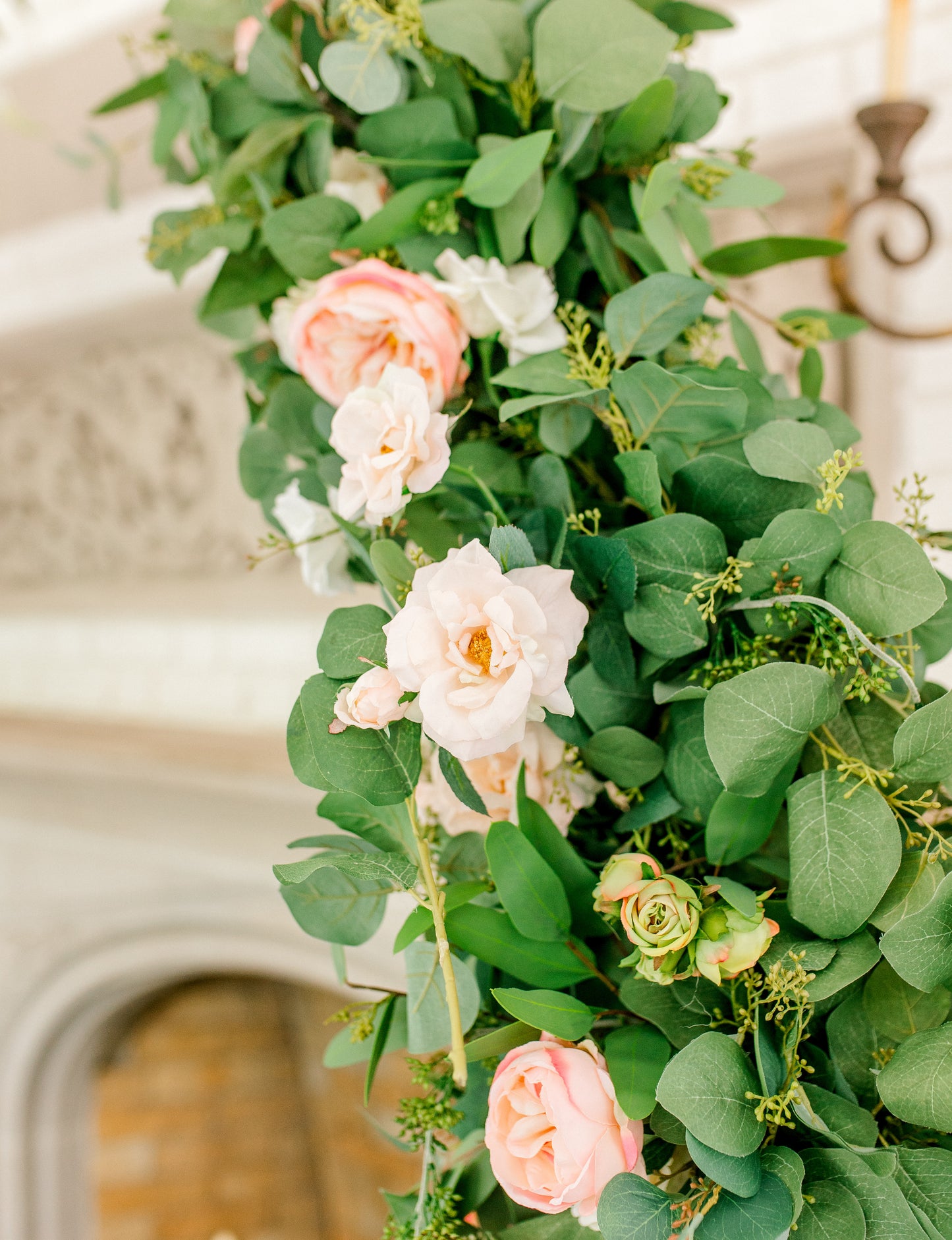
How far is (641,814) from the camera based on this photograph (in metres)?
0.40

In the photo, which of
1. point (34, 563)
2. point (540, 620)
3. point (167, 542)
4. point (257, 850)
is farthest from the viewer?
point (34, 563)

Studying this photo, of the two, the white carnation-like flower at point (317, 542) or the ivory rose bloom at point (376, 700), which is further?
the white carnation-like flower at point (317, 542)

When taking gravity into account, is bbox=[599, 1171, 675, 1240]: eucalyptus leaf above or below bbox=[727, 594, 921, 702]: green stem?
below

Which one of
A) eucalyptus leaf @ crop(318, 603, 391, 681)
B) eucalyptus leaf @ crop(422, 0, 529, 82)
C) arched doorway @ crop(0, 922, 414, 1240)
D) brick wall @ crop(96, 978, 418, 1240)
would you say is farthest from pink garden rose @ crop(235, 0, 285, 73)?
brick wall @ crop(96, 978, 418, 1240)

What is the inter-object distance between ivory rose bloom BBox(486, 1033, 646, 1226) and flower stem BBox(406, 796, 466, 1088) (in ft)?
0.08

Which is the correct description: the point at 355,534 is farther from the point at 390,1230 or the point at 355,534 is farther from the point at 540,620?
the point at 390,1230

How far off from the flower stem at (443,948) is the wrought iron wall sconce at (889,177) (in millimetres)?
581

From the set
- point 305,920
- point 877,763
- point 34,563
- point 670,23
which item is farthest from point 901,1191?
point 34,563

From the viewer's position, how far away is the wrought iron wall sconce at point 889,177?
2.03ft

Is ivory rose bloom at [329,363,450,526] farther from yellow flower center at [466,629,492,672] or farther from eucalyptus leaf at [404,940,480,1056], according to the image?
eucalyptus leaf at [404,940,480,1056]

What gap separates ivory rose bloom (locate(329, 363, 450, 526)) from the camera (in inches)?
13.8

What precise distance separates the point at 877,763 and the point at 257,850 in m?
0.98

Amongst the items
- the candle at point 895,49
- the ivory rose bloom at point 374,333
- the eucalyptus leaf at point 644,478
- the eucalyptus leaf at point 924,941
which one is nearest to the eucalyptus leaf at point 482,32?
the ivory rose bloom at point 374,333

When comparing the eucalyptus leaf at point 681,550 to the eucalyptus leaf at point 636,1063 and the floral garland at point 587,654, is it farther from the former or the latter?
the eucalyptus leaf at point 636,1063
